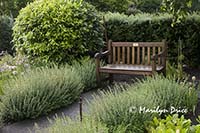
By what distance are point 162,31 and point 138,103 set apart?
5020 mm

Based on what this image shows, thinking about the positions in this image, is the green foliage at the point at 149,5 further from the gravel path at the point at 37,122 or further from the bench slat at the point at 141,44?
the gravel path at the point at 37,122

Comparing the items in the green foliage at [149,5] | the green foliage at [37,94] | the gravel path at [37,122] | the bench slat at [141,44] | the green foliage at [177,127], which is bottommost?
the gravel path at [37,122]

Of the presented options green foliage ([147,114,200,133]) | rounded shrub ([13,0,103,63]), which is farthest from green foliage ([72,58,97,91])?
green foliage ([147,114,200,133])

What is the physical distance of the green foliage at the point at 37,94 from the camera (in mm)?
4871

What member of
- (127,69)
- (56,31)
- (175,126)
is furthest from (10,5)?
(175,126)

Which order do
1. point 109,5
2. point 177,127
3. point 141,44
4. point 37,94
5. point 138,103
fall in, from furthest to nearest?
point 109,5, point 141,44, point 37,94, point 138,103, point 177,127

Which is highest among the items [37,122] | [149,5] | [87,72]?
[149,5]

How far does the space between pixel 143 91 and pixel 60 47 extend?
10.3ft

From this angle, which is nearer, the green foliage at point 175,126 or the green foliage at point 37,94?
the green foliage at point 175,126

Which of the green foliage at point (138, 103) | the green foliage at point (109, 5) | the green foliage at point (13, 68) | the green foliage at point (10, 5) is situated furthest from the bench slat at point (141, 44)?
the green foliage at point (10, 5)

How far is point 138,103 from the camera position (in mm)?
4059

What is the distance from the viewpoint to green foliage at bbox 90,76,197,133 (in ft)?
12.7

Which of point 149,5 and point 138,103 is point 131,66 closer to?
point 138,103

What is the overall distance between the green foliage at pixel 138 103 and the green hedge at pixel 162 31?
4.10 metres
